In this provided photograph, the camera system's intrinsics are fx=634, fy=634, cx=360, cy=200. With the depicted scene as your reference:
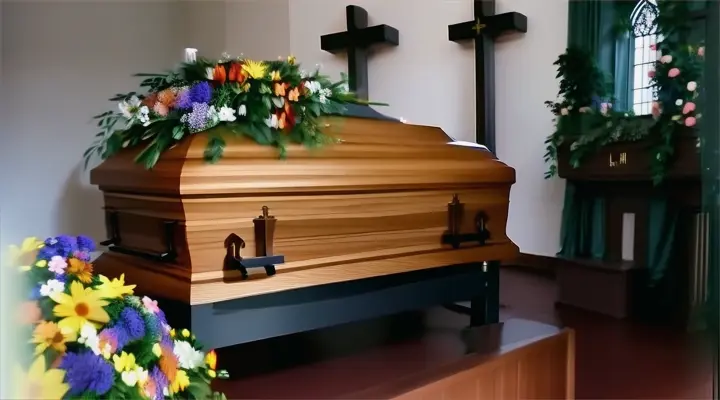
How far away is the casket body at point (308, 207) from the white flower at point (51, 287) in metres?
0.26

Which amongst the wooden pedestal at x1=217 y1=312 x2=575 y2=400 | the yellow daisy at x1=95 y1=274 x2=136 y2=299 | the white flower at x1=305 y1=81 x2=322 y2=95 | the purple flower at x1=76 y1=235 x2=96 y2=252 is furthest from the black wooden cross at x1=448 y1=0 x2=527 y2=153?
the yellow daisy at x1=95 y1=274 x2=136 y2=299

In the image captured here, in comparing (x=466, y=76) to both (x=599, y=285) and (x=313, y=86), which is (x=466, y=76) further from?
(x=313, y=86)

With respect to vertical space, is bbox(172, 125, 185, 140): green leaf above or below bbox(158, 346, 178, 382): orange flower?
above

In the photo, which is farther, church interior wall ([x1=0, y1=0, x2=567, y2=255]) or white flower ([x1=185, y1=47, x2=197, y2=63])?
church interior wall ([x1=0, y1=0, x2=567, y2=255])

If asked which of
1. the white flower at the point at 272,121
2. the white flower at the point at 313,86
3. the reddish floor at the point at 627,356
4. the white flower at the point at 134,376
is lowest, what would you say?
the reddish floor at the point at 627,356

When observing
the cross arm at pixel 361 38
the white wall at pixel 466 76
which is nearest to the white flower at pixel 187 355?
the white wall at pixel 466 76

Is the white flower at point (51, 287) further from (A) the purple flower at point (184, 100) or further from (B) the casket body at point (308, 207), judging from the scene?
(A) the purple flower at point (184, 100)

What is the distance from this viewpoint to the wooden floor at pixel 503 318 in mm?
1226

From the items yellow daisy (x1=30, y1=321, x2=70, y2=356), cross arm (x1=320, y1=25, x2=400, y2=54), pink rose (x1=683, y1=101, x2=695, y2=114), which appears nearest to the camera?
yellow daisy (x1=30, y1=321, x2=70, y2=356)

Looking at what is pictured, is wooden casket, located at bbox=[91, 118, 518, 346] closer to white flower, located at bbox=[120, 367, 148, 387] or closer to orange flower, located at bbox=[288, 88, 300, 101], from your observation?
A: orange flower, located at bbox=[288, 88, 300, 101]

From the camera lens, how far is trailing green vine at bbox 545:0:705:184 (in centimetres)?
178

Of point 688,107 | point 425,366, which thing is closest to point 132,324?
point 425,366

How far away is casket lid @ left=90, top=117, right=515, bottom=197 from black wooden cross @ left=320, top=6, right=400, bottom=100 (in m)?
1.50

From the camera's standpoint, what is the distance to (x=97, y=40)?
95.6 inches
